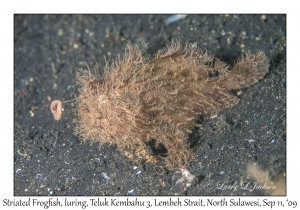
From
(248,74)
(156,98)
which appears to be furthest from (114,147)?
(248,74)

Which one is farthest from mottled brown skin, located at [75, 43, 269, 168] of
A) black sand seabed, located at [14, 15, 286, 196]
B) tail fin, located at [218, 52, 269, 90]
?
black sand seabed, located at [14, 15, 286, 196]

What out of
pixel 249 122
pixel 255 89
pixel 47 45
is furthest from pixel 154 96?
pixel 47 45

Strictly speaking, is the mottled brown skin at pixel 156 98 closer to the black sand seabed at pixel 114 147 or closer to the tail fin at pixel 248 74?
the tail fin at pixel 248 74

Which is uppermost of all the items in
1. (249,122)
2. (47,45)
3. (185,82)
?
(47,45)

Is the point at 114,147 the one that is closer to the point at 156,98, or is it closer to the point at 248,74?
the point at 156,98

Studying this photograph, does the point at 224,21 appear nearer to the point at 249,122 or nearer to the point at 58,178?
the point at 249,122
